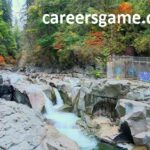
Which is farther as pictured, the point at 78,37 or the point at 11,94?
the point at 78,37

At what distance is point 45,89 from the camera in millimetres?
22875

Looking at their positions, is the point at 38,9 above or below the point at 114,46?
above

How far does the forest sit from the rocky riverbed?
901cm

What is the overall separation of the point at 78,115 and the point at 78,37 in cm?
1716

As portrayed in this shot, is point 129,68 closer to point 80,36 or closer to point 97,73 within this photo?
point 97,73

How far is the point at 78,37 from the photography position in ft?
120

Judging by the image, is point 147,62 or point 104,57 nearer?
point 147,62

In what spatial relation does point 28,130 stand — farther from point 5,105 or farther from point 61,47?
point 61,47

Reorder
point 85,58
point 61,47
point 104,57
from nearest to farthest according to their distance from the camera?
1. point 104,57
2. point 85,58
3. point 61,47

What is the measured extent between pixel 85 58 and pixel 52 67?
968cm

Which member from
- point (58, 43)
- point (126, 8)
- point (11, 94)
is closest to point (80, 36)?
point (58, 43)

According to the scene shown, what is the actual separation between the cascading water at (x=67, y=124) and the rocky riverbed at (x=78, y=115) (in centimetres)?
5

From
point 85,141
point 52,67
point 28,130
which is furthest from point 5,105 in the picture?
point 52,67

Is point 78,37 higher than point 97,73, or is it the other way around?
point 78,37
